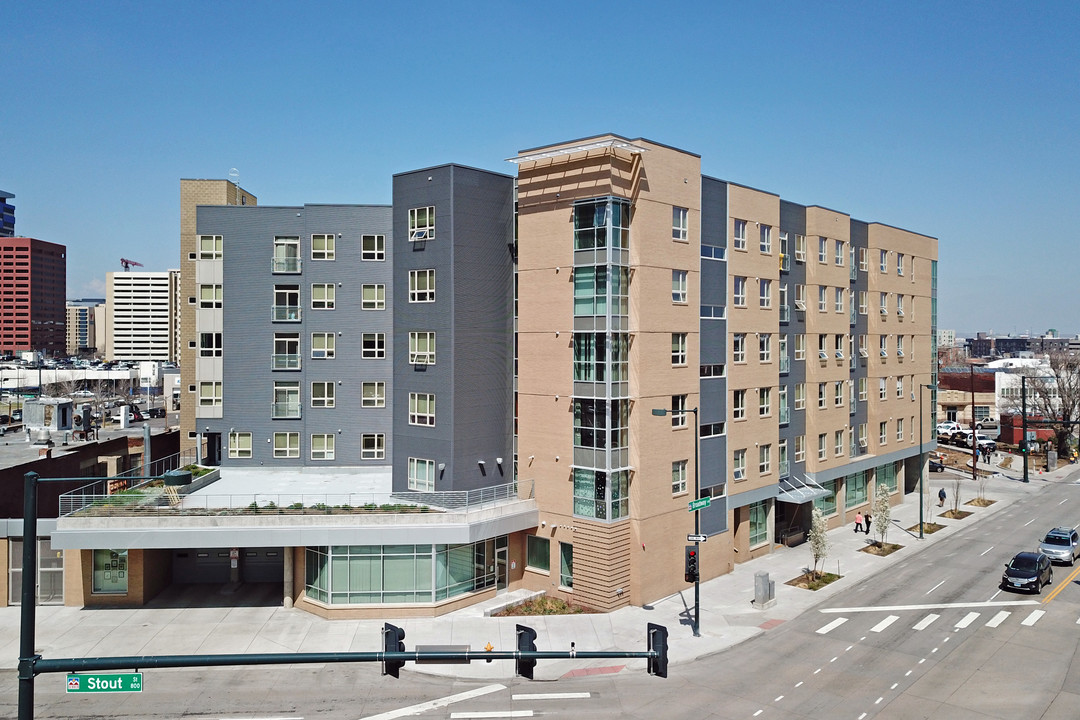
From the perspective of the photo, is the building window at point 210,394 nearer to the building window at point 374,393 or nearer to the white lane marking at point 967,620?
the building window at point 374,393

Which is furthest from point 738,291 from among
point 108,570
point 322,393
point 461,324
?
point 108,570

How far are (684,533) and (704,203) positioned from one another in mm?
16249

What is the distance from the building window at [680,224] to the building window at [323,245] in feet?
63.8

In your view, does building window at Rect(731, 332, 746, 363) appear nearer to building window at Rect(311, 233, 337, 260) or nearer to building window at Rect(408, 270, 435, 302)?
building window at Rect(408, 270, 435, 302)

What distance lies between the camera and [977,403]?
10981 cm

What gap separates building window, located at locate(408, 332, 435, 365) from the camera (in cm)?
3616

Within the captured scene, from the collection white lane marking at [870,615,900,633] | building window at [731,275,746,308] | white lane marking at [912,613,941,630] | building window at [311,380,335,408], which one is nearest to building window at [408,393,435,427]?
building window at [311,380,335,408]

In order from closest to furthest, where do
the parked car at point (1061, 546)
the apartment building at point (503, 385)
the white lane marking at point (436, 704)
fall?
the white lane marking at point (436, 704) < the apartment building at point (503, 385) < the parked car at point (1061, 546)

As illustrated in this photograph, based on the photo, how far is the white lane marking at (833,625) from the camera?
30938mm

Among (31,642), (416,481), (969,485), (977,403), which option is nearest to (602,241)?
(416,481)

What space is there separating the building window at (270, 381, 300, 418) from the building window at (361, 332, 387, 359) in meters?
4.34

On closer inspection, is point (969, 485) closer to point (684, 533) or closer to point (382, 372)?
point (684, 533)

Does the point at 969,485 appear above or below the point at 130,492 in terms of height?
below

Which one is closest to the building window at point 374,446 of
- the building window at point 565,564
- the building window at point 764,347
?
the building window at point 565,564
